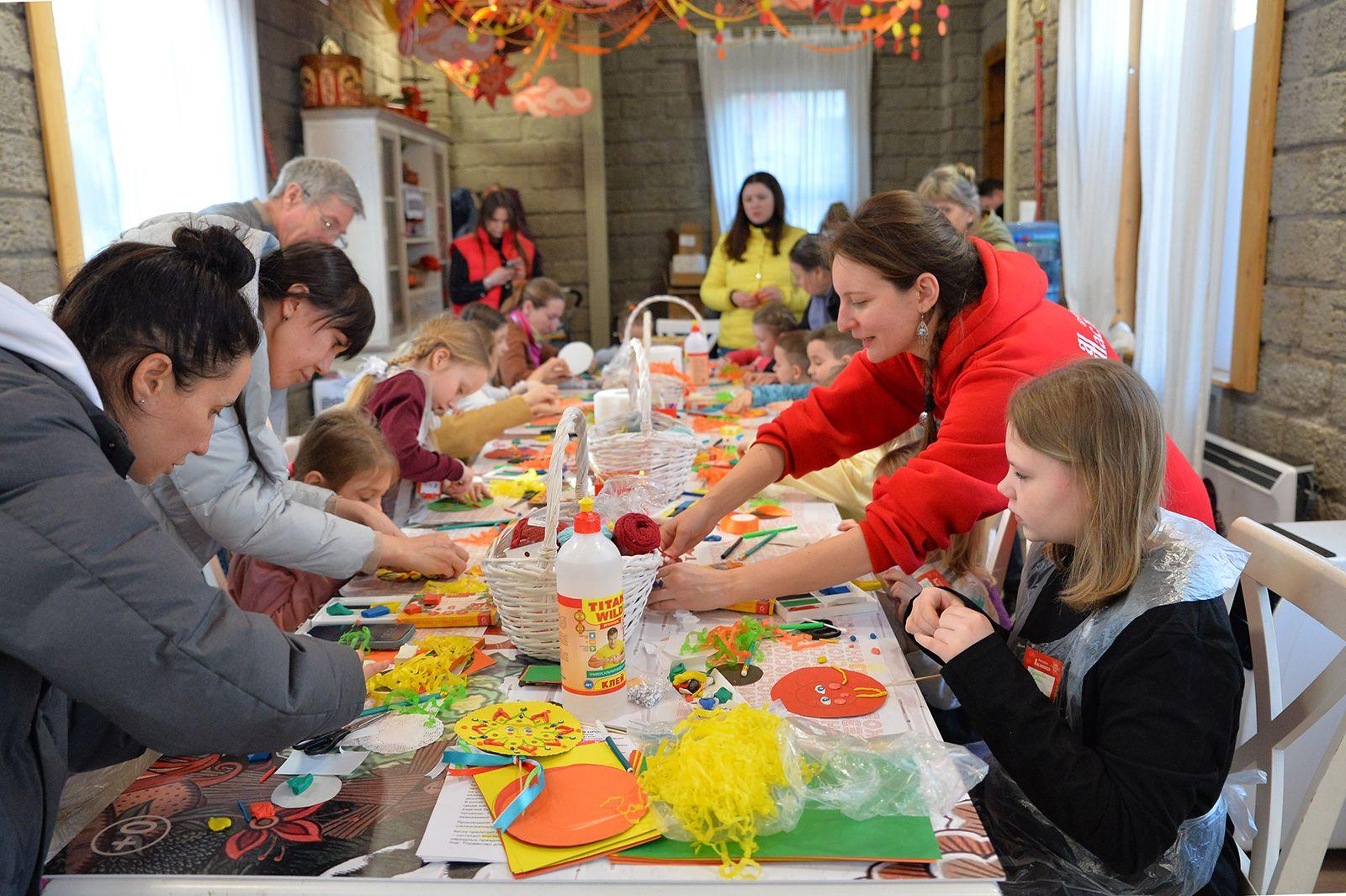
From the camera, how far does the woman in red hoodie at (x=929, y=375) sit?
154cm

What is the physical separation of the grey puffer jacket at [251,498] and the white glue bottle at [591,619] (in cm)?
65

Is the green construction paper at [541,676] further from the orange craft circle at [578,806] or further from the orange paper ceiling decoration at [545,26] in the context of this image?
the orange paper ceiling decoration at [545,26]

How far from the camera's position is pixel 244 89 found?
4.68 m

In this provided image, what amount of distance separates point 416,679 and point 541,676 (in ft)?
0.53

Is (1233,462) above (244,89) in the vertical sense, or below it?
below

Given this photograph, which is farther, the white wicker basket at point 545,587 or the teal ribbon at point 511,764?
the white wicker basket at point 545,587

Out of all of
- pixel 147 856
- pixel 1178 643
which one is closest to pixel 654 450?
pixel 1178 643

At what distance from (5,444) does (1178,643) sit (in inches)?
46.2

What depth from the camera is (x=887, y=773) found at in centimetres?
105

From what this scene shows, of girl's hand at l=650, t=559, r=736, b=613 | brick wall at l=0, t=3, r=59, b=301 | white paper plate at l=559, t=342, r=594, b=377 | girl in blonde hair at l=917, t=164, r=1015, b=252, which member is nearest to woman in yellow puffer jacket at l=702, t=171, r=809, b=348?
white paper plate at l=559, t=342, r=594, b=377

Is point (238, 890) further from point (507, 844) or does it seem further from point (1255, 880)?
point (1255, 880)

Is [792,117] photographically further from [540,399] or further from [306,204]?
[306,204]

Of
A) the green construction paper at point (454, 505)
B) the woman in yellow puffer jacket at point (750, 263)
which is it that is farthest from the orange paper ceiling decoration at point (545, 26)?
the green construction paper at point (454, 505)

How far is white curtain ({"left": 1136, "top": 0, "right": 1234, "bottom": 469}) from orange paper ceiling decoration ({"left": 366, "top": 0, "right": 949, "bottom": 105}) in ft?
3.76
